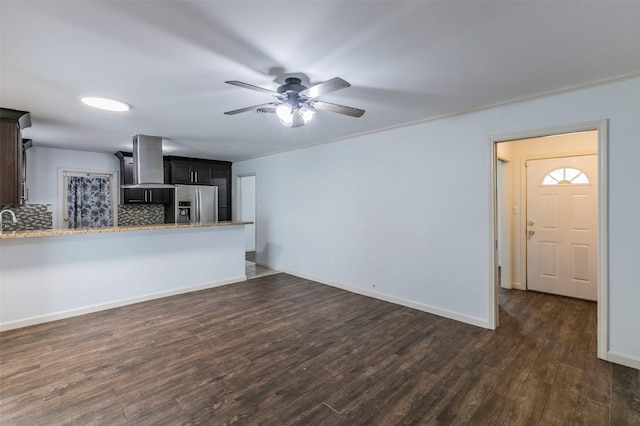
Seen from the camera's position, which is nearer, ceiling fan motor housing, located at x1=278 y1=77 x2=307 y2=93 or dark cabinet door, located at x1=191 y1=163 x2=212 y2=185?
ceiling fan motor housing, located at x1=278 y1=77 x2=307 y2=93

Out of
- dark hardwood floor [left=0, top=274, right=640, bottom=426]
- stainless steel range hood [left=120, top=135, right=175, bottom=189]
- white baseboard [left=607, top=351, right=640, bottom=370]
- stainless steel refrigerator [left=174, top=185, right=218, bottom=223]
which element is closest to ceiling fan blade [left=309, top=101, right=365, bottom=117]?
dark hardwood floor [left=0, top=274, right=640, bottom=426]

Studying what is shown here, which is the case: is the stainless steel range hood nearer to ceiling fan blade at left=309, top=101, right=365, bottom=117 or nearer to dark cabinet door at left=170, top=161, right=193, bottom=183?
dark cabinet door at left=170, top=161, right=193, bottom=183

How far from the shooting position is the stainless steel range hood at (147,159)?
446 centimetres

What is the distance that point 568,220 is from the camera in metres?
4.26

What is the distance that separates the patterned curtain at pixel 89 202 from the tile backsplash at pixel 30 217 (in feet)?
1.26

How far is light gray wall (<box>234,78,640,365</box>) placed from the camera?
97.8 inches

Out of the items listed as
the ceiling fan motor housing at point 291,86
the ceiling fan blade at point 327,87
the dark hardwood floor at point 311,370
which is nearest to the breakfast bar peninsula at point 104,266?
the dark hardwood floor at point 311,370

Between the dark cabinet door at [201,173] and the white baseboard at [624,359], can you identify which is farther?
the dark cabinet door at [201,173]

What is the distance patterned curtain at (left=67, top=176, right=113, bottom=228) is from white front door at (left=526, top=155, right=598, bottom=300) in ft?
25.2

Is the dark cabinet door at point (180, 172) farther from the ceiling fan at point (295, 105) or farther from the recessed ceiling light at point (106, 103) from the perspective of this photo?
the ceiling fan at point (295, 105)

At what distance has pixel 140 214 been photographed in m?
6.29

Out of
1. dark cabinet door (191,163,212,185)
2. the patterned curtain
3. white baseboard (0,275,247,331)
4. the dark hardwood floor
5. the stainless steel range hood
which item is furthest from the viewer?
dark cabinet door (191,163,212,185)

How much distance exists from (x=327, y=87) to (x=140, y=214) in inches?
229

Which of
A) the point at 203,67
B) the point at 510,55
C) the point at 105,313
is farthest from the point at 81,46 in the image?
the point at 105,313
